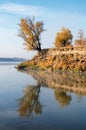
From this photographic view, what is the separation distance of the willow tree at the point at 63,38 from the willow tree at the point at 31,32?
379 centimetres

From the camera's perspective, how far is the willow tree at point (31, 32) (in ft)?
202

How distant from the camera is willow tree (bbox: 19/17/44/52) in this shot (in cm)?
6150

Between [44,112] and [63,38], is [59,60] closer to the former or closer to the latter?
[63,38]

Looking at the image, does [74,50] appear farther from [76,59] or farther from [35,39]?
[35,39]

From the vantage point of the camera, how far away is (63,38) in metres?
61.6

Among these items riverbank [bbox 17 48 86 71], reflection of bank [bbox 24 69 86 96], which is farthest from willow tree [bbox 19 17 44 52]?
reflection of bank [bbox 24 69 86 96]

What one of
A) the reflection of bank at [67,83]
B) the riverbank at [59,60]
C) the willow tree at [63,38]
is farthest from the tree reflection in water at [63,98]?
the willow tree at [63,38]

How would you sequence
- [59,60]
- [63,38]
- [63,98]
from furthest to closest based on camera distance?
[63,38] < [59,60] < [63,98]

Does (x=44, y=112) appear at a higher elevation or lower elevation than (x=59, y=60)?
lower

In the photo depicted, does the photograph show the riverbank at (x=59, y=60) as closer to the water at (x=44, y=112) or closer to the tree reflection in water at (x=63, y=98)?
the tree reflection in water at (x=63, y=98)

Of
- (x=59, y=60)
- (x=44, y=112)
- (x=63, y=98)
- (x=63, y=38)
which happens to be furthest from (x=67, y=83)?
(x=63, y=38)

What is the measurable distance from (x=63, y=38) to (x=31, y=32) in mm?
6913

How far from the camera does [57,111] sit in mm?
14523

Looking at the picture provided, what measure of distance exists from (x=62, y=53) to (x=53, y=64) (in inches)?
124
